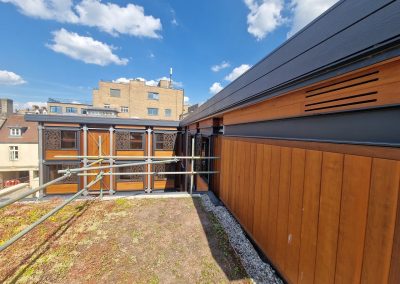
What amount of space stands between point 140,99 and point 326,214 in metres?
34.4

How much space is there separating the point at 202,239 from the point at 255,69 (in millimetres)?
2605

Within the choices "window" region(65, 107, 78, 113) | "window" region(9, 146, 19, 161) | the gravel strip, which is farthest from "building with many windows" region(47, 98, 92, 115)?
A: the gravel strip

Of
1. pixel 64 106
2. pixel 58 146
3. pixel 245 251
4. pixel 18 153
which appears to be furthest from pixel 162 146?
pixel 64 106

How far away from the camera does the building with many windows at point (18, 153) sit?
19938mm

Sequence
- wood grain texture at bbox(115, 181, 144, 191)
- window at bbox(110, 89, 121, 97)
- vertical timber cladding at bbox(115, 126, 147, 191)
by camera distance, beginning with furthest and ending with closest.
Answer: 1. window at bbox(110, 89, 121, 97)
2. wood grain texture at bbox(115, 181, 144, 191)
3. vertical timber cladding at bbox(115, 126, 147, 191)

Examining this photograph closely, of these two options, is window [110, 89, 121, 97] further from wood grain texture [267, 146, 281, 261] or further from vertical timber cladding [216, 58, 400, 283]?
wood grain texture [267, 146, 281, 261]

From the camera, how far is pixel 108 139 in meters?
10.3

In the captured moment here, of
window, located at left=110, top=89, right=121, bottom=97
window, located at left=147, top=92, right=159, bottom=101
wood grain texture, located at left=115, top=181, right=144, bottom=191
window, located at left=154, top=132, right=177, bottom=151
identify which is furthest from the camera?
window, located at left=147, top=92, right=159, bottom=101

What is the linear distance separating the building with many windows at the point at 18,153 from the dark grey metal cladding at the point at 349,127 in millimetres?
26467

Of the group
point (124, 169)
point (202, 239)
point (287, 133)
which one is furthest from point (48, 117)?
point (287, 133)

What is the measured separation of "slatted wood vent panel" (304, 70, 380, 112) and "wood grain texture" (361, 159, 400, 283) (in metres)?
0.43

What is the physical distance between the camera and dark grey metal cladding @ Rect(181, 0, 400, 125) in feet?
3.20

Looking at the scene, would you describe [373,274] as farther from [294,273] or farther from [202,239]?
[202,239]

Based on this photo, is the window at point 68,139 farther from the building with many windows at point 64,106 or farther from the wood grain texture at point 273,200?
the building with many windows at point 64,106
